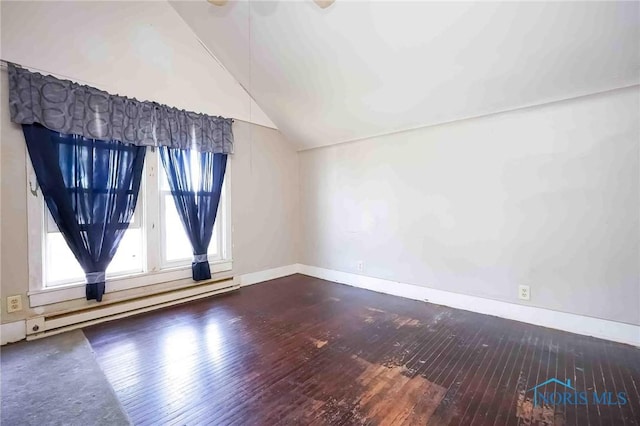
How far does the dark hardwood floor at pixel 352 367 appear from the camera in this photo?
64.2 inches


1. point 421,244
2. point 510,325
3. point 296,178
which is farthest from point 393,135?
point 510,325

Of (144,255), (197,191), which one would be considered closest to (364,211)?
(197,191)

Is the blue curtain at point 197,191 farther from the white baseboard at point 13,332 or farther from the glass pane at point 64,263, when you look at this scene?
the white baseboard at point 13,332

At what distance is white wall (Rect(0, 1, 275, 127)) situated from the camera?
2.47 m

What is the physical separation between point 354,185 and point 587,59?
2.64m

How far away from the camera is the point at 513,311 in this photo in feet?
9.52

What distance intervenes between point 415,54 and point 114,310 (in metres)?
3.93

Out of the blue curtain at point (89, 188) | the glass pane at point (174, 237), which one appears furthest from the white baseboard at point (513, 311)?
the blue curtain at point (89, 188)

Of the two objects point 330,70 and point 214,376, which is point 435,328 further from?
point 330,70

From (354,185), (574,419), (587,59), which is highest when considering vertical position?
(587,59)

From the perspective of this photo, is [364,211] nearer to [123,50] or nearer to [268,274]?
[268,274]

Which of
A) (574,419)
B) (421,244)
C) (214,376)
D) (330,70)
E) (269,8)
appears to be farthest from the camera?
(421,244)

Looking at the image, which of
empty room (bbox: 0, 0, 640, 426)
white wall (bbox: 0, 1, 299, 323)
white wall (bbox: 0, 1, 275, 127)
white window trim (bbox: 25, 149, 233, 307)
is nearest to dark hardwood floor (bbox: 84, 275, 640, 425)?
empty room (bbox: 0, 0, 640, 426)

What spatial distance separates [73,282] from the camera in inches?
110
